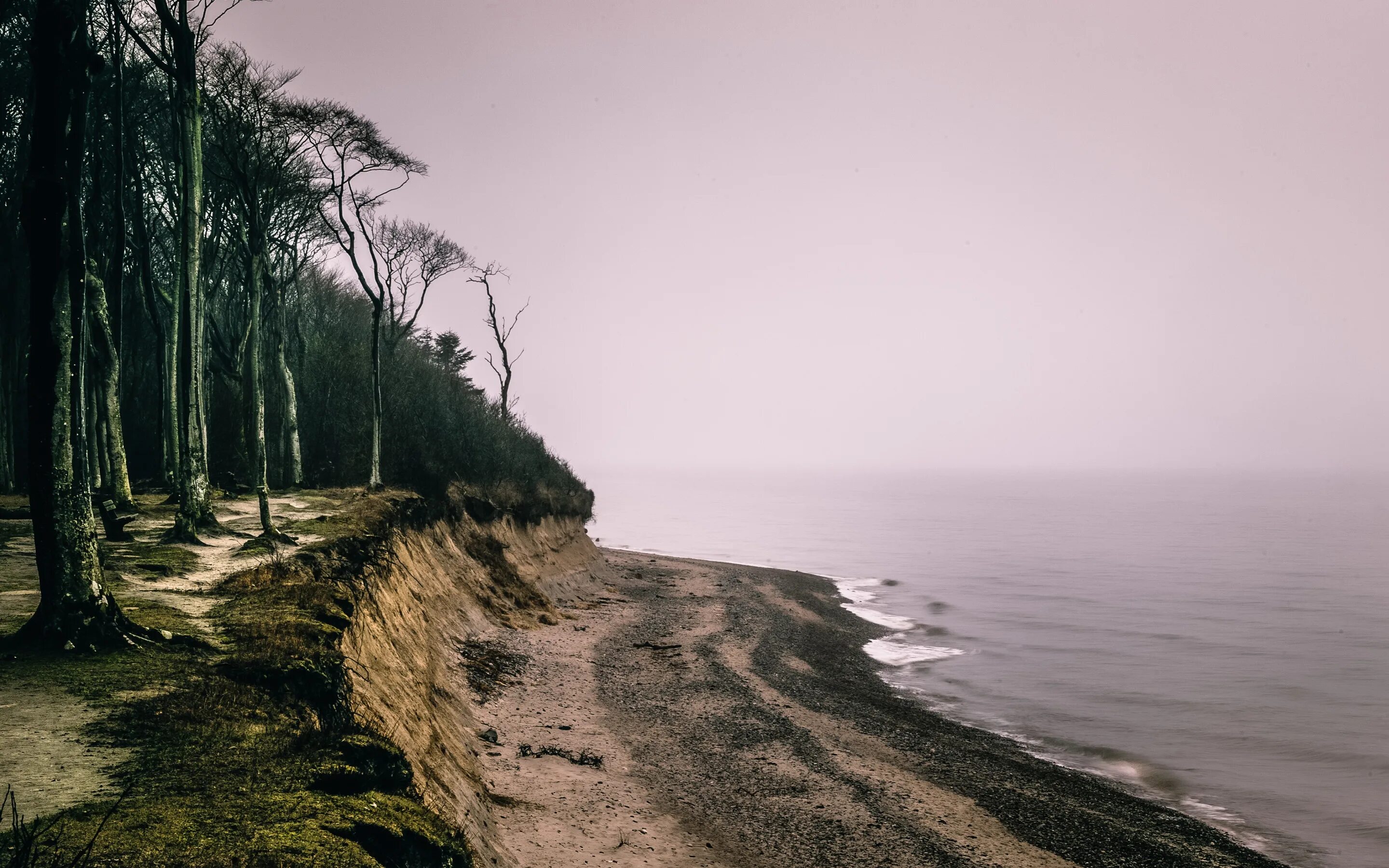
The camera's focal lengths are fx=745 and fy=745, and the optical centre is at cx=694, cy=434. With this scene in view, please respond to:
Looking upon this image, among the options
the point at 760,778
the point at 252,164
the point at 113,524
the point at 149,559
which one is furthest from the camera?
the point at 252,164

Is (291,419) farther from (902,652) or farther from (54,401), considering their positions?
(902,652)

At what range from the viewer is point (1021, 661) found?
27.4 m

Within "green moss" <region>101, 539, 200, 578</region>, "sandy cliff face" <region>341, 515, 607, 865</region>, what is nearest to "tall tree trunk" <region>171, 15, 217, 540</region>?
"green moss" <region>101, 539, 200, 578</region>

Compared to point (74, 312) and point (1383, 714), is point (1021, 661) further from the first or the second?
point (74, 312)

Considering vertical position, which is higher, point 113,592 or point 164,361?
point 164,361

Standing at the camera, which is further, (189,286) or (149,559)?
(189,286)

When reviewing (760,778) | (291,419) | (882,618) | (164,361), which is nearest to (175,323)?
(164,361)

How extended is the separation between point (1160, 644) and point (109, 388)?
35.8m

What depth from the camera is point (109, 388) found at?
1680cm

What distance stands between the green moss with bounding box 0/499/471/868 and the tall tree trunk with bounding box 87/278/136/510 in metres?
8.97

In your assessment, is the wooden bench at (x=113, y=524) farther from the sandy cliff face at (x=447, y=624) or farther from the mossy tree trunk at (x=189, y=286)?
the sandy cliff face at (x=447, y=624)

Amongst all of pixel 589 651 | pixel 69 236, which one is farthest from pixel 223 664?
pixel 589 651

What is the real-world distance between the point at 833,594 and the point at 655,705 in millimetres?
24810

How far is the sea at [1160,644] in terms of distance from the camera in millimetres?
16562
